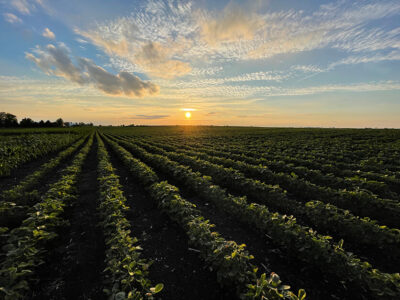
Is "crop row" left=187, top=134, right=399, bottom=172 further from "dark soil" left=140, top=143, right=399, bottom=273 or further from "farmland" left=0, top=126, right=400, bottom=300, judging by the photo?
"dark soil" left=140, top=143, right=399, bottom=273

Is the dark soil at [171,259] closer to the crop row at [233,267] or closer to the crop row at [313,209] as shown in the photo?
the crop row at [233,267]

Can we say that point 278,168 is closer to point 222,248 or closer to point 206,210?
point 206,210

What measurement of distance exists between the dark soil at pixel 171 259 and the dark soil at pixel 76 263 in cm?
116

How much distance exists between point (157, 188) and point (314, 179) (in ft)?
28.3

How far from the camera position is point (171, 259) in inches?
186

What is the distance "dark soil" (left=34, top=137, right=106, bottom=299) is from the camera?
148 inches

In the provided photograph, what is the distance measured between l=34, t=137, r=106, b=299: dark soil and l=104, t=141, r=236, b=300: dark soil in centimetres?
116

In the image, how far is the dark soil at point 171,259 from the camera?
3803mm


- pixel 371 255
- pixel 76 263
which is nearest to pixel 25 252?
pixel 76 263

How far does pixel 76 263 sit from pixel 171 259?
2.46 m

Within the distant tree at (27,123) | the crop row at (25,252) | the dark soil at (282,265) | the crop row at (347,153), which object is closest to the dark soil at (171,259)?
the dark soil at (282,265)

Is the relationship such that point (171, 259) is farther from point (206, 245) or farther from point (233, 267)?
point (233, 267)

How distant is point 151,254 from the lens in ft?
16.1

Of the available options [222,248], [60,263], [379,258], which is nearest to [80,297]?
[60,263]
